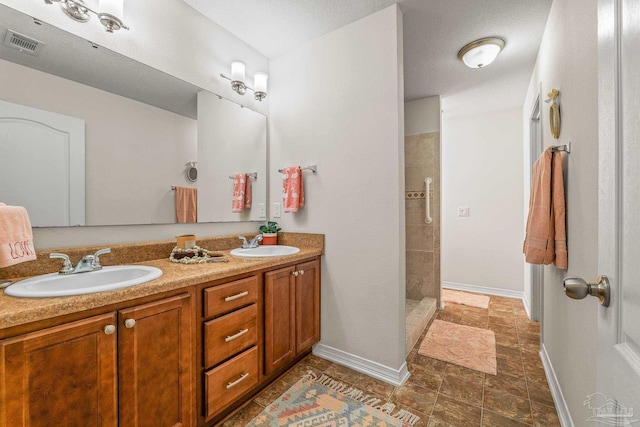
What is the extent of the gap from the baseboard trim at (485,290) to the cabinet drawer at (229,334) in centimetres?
322

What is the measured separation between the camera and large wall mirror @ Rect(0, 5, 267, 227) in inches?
47.5

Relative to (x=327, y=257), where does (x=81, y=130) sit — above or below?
above

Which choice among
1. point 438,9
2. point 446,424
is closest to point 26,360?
point 446,424

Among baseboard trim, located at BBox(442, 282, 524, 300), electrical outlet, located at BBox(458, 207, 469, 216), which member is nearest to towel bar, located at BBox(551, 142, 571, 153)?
electrical outlet, located at BBox(458, 207, 469, 216)

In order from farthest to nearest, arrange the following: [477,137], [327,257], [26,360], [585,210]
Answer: [477,137]
[327,257]
[585,210]
[26,360]

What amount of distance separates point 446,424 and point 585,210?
1231 mm

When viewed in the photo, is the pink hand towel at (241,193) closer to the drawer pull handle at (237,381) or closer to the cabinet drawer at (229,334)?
the cabinet drawer at (229,334)

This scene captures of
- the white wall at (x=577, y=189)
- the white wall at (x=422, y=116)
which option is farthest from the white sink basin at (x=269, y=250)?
the white wall at (x=422, y=116)

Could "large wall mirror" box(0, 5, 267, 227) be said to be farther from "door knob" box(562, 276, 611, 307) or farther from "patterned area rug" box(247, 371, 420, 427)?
"door knob" box(562, 276, 611, 307)

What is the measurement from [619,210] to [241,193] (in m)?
2.10

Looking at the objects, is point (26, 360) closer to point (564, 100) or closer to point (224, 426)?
point (224, 426)

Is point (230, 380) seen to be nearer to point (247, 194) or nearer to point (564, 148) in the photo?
point (247, 194)

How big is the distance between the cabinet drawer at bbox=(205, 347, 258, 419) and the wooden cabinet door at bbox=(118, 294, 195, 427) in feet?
0.31

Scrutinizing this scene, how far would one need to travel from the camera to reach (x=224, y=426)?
1378mm
